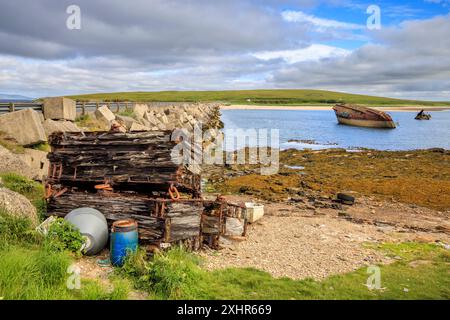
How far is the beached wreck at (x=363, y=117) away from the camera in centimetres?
6862

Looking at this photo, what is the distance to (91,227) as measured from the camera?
885 centimetres

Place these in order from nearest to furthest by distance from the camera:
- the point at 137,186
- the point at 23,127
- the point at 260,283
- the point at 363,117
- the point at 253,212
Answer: the point at 260,283
the point at 137,186
the point at 253,212
the point at 23,127
the point at 363,117

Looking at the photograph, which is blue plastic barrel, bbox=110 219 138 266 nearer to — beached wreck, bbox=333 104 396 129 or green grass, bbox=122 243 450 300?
green grass, bbox=122 243 450 300

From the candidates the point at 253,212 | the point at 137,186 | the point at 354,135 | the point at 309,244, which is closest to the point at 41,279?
the point at 137,186

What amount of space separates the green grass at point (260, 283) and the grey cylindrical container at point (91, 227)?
128 cm

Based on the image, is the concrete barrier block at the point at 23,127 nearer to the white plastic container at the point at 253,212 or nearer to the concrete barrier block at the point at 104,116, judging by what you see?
the concrete barrier block at the point at 104,116

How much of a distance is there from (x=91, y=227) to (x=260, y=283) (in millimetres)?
4195

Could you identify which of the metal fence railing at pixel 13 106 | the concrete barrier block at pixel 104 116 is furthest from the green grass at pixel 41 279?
the concrete barrier block at pixel 104 116

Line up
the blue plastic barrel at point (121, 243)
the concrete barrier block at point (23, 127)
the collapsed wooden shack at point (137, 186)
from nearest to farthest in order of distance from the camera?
the blue plastic barrel at point (121, 243), the collapsed wooden shack at point (137, 186), the concrete barrier block at point (23, 127)

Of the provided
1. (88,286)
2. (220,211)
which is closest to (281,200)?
(220,211)

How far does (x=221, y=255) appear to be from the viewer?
32.0 feet

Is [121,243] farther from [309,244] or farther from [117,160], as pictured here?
[309,244]

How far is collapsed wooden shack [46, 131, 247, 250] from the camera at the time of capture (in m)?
9.27
